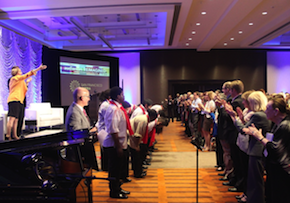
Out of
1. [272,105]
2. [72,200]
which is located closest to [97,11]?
[272,105]

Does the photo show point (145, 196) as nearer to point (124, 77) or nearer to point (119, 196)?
point (119, 196)

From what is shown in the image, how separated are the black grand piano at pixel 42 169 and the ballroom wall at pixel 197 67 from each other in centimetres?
1098

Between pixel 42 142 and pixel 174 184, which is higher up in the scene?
pixel 42 142

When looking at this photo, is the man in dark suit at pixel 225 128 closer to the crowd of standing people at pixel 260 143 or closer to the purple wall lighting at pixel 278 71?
the crowd of standing people at pixel 260 143

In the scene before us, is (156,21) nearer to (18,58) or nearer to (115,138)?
(18,58)

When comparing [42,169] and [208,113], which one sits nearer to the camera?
[42,169]

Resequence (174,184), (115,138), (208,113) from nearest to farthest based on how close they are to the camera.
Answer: (115,138)
(174,184)
(208,113)

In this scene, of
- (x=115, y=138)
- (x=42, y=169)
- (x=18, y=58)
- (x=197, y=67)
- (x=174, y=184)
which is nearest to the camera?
(x=42, y=169)

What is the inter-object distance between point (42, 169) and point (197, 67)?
40.0 ft

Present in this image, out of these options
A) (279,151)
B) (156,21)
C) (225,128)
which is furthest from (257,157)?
(156,21)

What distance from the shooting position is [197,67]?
1280 cm

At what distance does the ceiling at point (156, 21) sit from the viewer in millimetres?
6312

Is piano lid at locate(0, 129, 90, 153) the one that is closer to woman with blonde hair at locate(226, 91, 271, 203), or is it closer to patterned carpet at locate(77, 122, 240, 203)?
patterned carpet at locate(77, 122, 240, 203)

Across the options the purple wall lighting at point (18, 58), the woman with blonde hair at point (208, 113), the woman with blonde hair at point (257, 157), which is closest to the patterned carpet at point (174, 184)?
the woman with blonde hair at point (257, 157)
